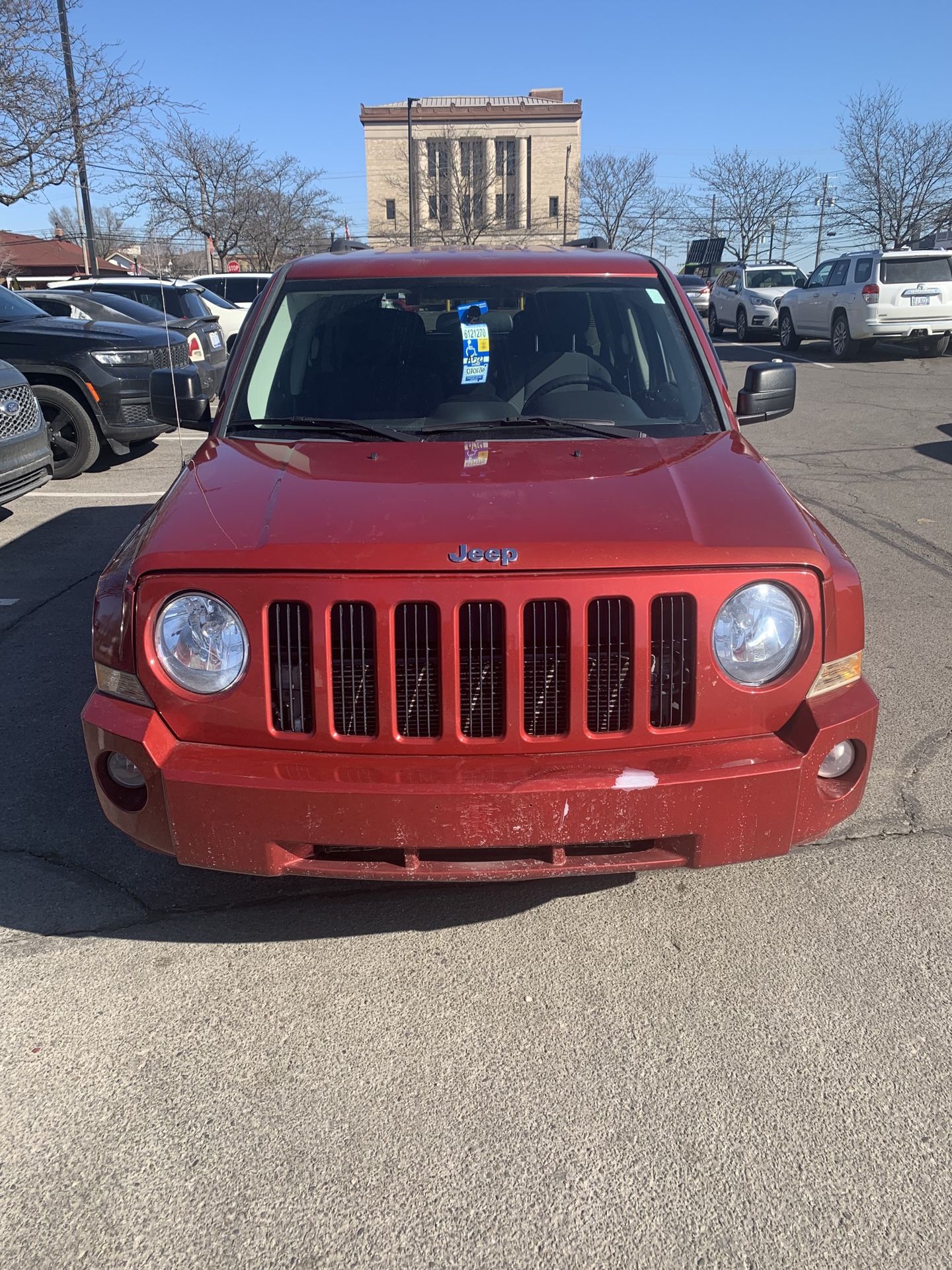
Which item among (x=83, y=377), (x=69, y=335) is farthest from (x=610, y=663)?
(x=69, y=335)

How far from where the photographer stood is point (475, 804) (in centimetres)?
235

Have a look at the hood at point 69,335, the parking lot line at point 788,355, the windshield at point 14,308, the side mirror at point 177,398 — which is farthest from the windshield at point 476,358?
the parking lot line at point 788,355

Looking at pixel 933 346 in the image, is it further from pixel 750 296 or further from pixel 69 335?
pixel 69 335

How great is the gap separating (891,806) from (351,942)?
1.96 m

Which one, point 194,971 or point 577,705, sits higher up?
point 577,705

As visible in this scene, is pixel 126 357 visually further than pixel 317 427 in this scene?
Yes

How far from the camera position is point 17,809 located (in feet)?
11.8

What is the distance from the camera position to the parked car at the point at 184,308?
36.1ft

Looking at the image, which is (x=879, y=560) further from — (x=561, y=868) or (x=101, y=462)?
(x=101, y=462)

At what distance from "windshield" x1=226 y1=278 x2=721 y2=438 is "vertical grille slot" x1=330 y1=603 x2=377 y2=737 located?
116 centimetres

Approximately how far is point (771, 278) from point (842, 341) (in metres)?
7.87

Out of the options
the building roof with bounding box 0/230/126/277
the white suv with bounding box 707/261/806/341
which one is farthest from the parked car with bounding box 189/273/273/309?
the building roof with bounding box 0/230/126/277

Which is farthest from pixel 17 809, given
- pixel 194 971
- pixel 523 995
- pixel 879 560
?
pixel 879 560

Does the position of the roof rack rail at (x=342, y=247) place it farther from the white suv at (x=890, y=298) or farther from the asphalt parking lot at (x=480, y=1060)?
the white suv at (x=890, y=298)
